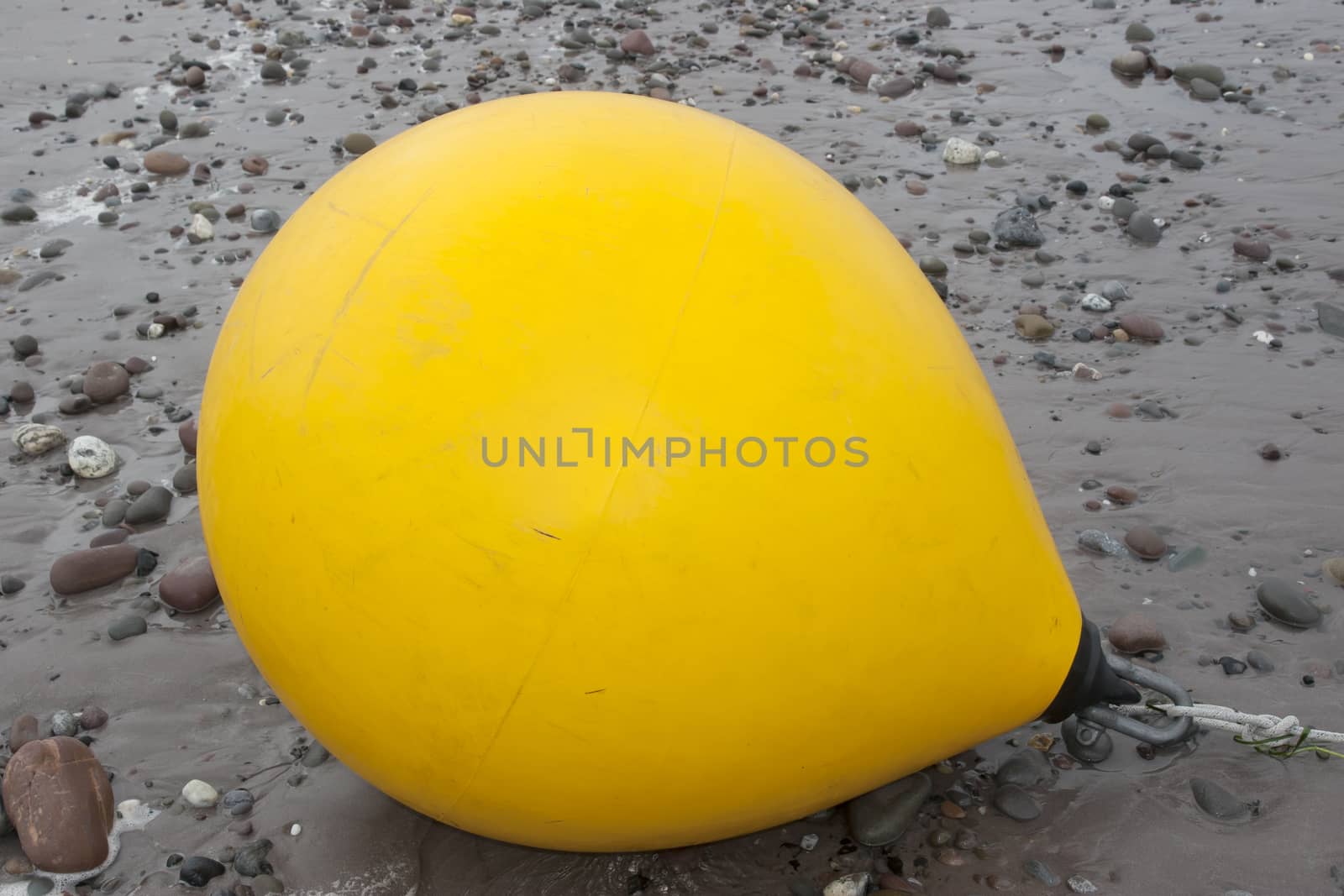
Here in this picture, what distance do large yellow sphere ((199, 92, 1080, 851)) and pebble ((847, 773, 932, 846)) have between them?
0.32m

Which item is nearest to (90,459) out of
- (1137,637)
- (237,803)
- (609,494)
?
(237,803)

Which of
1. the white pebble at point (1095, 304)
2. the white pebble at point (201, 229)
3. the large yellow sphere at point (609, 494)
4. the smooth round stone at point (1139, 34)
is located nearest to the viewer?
the large yellow sphere at point (609, 494)

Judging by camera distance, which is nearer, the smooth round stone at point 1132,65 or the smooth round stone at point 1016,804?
the smooth round stone at point 1016,804

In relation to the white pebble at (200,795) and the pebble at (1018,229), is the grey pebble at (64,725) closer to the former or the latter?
the white pebble at (200,795)

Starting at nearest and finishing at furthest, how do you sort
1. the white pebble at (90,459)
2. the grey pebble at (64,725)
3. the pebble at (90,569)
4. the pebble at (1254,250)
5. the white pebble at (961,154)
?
1. the grey pebble at (64,725)
2. the pebble at (90,569)
3. the white pebble at (90,459)
4. the pebble at (1254,250)
5. the white pebble at (961,154)

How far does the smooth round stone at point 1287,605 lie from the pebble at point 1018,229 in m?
2.57

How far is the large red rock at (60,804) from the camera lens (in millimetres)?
2871

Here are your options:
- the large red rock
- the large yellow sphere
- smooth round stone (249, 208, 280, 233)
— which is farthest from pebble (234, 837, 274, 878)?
smooth round stone (249, 208, 280, 233)

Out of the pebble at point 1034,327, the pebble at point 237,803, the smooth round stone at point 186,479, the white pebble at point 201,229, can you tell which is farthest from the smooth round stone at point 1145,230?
the white pebble at point 201,229

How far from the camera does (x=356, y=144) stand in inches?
272

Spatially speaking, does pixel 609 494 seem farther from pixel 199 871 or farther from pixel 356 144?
pixel 356 144

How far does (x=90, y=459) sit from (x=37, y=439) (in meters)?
0.34

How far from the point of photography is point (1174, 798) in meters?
2.89

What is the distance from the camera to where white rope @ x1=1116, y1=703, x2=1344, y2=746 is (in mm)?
2795
